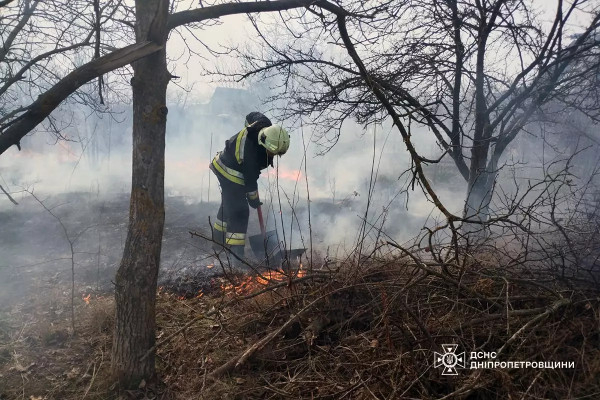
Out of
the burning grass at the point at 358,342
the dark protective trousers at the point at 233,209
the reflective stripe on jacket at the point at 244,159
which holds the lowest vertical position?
the burning grass at the point at 358,342

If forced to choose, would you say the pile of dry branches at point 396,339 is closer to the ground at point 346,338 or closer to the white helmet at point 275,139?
the ground at point 346,338

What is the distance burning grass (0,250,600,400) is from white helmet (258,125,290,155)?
89.7 inches

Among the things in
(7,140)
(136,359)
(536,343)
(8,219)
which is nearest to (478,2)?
(536,343)

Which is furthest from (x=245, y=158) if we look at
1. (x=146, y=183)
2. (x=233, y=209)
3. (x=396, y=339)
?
(x=396, y=339)

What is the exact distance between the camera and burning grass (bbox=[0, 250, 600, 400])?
240cm

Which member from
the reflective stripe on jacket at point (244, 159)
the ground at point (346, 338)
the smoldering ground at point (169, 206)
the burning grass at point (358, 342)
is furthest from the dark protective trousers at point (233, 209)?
the burning grass at point (358, 342)

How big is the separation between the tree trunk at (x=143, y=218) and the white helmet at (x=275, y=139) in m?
2.64

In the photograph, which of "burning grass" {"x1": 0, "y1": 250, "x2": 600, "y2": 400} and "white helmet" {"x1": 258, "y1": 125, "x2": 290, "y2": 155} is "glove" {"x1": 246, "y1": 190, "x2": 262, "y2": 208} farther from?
"burning grass" {"x1": 0, "y1": 250, "x2": 600, "y2": 400}

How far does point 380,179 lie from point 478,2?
11389 mm

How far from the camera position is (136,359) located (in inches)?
120

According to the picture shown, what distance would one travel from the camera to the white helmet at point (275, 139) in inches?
218

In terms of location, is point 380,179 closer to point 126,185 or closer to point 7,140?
point 126,185

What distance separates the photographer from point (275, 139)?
5.54 metres

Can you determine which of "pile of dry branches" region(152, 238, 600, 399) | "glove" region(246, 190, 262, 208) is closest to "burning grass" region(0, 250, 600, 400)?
"pile of dry branches" region(152, 238, 600, 399)
